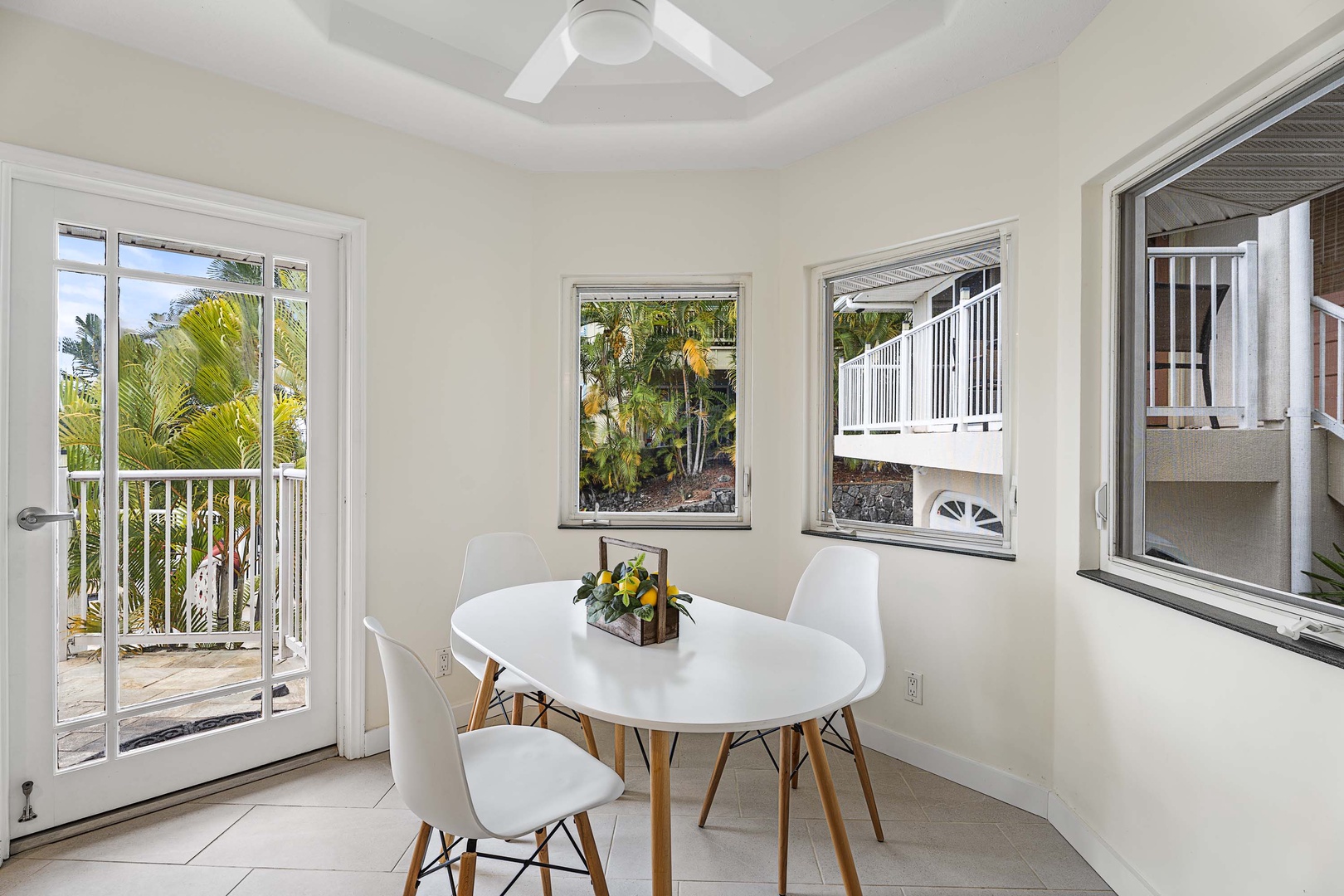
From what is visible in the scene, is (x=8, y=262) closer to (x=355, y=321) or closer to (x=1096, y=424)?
(x=355, y=321)

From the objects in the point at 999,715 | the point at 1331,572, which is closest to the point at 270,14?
the point at 1331,572

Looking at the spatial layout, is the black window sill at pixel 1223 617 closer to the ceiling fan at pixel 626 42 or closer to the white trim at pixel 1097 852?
the white trim at pixel 1097 852

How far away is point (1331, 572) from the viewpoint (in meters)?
1.37

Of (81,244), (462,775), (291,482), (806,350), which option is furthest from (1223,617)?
(81,244)

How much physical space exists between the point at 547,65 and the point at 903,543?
2104 mm

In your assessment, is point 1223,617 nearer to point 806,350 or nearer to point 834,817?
point 834,817

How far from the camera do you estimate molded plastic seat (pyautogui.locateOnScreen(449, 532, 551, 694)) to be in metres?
2.61

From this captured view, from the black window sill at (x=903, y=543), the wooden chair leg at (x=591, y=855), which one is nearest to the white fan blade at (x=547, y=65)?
the wooden chair leg at (x=591, y=855)

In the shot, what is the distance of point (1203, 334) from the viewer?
5.72 feet

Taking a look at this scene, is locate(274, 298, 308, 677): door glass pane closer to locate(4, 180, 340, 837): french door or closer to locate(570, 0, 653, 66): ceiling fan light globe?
locate(4, 180, 340, 837): french door

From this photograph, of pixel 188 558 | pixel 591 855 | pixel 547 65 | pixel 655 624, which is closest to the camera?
pixel 591 855

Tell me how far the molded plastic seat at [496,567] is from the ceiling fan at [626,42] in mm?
1624

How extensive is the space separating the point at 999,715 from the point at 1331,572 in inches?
50.3

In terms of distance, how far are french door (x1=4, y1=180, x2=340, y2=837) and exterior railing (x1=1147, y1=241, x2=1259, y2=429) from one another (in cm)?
282
